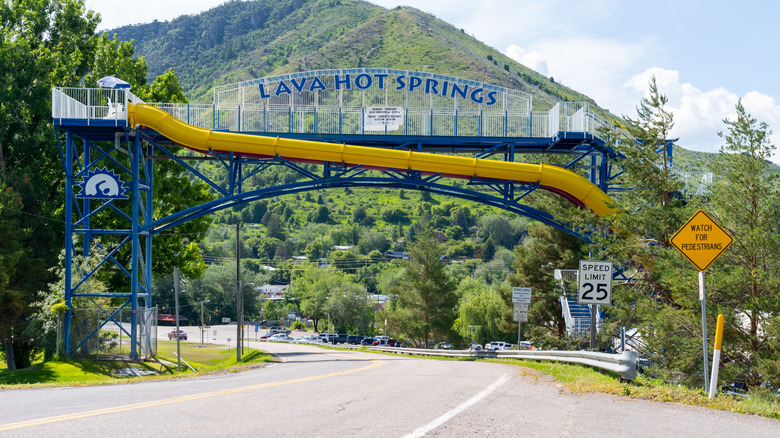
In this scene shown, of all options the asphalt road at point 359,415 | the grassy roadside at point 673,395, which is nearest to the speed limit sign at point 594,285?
the grassy roadside at point 673,395

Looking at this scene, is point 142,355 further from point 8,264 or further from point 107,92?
point 107,92

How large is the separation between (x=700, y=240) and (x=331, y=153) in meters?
18.9

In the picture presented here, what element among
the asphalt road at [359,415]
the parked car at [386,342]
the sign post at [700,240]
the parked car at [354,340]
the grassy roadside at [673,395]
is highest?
the sign post at [700,240]

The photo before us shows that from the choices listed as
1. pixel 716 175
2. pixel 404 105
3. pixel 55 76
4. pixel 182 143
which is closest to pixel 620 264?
pixel 716 175

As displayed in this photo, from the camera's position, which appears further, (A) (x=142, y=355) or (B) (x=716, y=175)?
(A) (x=142, y=355)

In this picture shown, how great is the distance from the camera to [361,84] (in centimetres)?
3266

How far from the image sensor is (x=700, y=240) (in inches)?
516

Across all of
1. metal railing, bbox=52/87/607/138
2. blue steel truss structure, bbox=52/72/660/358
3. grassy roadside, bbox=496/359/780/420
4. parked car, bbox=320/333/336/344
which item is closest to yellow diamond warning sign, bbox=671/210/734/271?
grassy roadside, bbox=496/359/780/420

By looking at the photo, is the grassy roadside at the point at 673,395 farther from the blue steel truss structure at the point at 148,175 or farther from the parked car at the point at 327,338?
the parked car at the point at 327,338

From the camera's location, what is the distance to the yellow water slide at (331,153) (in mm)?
29688

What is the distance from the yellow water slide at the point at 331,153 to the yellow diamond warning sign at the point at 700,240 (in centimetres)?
1689

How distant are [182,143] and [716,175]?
21047 millimetres

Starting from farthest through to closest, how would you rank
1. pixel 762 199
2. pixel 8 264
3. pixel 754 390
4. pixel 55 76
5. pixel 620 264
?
pixel 55 76
pixel 8 264
pixel 620 264
pixel 762 199
pixel 754 390

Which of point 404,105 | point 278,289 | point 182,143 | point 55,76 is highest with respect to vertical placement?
point 55,76
